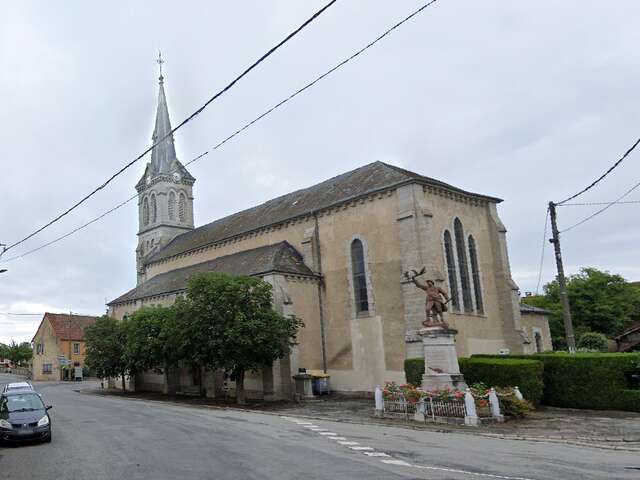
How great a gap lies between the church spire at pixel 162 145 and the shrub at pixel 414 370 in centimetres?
3418

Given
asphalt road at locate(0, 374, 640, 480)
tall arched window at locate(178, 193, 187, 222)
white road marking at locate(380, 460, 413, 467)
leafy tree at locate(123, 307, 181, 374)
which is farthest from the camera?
tall arched window at locate(178, 193, 187, 222)

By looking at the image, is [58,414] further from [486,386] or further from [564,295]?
[564,295]

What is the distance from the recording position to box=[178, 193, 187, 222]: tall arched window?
165ft

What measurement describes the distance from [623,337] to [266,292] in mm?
30394

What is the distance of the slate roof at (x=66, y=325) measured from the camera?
199 feet

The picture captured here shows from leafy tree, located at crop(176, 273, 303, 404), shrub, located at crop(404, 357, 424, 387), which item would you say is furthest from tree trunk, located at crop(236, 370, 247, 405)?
shrub, located at crop(404, 357, 424, 387)

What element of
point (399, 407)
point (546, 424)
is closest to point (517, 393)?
point (546, 424)

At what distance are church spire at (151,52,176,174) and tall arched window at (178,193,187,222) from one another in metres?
2.94

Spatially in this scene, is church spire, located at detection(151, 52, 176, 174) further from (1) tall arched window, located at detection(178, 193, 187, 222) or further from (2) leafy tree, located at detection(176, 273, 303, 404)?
(2) leafy tree, located at detection(176, 273, 303, 404)

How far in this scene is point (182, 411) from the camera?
890 inches

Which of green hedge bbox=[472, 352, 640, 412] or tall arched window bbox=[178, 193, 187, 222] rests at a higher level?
tall arched window bbox=[178, 193, 187, 222]

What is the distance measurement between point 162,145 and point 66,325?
26641 millimetres

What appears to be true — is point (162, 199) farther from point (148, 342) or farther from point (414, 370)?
point (414, 370)

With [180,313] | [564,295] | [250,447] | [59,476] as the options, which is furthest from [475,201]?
[59,476]
